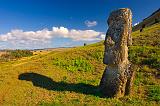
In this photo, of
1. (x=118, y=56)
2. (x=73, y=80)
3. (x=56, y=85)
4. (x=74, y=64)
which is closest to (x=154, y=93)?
(x=118, y=56)

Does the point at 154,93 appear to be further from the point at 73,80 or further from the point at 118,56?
the point at 73,80

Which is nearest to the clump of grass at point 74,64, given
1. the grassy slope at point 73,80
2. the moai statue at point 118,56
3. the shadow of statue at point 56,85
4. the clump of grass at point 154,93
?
the grassy slope at point 73,80

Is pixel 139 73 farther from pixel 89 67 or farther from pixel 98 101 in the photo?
pixel 98 101

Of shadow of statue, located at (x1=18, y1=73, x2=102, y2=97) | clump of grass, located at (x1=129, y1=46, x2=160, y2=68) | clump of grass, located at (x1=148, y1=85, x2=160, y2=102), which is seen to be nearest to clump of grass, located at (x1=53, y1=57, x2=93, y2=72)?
shadow of statue, located at (x1=18, y1=73, x2=102, y2=97)

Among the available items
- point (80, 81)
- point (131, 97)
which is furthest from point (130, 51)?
point (131, 97)

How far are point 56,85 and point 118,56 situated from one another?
5956mm

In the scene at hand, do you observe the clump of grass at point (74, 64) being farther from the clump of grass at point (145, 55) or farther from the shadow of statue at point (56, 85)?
the clump of grass at point (145, 55)

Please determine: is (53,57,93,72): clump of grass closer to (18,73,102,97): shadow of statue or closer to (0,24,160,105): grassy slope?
(0,24,160,105): grassy slope

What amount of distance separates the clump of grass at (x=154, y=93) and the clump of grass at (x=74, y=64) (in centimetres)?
746

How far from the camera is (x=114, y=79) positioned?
81.8 feet

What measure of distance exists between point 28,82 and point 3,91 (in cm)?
267

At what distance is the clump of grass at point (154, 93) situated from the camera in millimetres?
24158

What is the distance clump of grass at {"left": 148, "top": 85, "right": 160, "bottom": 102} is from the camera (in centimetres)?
2416

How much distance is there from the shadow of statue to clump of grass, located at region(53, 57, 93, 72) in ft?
12.5
